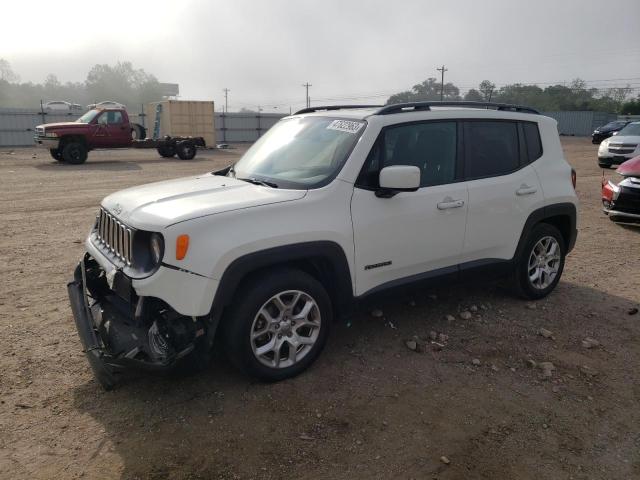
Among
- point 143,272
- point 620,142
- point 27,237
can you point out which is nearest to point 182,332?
point 143,272

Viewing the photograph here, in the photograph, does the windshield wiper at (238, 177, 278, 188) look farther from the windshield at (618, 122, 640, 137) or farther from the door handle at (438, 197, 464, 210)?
the windshield at (618, 122, 640, 137)

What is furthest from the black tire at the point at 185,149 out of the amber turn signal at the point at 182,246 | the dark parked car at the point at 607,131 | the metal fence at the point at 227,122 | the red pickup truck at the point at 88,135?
the dark parked car at the point at 607,131

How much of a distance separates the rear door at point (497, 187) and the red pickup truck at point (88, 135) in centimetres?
1785

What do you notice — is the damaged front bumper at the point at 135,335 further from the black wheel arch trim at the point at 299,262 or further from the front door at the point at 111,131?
the front door at the point at 111,131

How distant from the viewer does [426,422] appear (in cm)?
322

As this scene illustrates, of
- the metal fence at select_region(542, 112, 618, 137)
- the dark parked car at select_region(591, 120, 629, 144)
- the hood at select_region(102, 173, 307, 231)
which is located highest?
the metal fence at select_region(542, 112, 618, 137)

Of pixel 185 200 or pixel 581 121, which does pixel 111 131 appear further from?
pixel 581 121

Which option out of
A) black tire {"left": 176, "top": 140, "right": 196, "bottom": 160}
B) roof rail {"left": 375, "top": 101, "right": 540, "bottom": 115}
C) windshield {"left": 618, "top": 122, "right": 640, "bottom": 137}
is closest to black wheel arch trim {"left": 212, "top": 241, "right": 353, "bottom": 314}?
roof rail {"left": 375, "top": 101, "right": 540, "bottom": 115}

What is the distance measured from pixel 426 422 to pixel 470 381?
2.08 ft

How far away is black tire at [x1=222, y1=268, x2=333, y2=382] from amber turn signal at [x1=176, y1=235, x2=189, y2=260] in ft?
1.56

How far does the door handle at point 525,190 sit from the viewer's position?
4.76m

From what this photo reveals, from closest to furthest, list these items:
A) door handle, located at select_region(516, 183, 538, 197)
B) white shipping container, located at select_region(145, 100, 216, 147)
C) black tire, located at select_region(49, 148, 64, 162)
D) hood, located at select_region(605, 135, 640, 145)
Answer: door handle, located at select_region(516, 183, 538, 197) → hood, located at select_region(605, 135, 640, 145) → black tire, located at select_region(49, 148, 64, 162) → white shipping container, located at select_region(145, 100, 216, 147)

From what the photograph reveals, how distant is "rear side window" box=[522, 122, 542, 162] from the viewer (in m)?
4.97

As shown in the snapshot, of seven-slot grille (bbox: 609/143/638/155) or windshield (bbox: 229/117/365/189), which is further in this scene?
seven-slot grille (bbox: 609/143/638/155)
